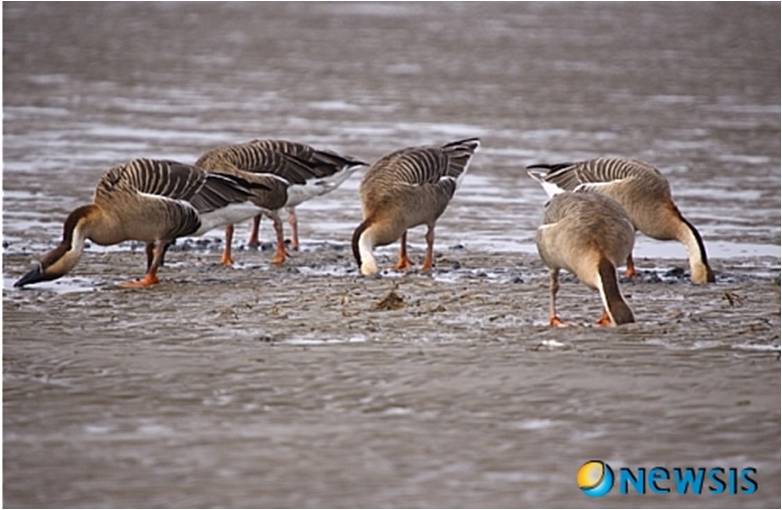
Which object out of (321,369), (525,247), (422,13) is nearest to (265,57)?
(422,13)

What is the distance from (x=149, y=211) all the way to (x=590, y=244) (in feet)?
11.3

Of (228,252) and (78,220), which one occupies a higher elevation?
(78,220)

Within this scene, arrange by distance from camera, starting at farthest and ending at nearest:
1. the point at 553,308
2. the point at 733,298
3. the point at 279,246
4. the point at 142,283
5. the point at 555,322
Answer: the point at 279,246 → the point at 142,283 → the point at 733,298 → the point at 553,308 → the point at 555,322

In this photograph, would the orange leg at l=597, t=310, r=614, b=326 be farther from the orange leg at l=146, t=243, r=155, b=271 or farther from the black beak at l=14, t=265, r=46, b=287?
the black beak at l=14, t=265, r=46, b=287

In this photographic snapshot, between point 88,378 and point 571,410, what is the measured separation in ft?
8.48

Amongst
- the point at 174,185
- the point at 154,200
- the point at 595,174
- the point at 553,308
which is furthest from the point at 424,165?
the point at 553,308

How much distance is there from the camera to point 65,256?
37.6 feet

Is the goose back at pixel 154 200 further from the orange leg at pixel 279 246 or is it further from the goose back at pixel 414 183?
the goose back at pixel 414 183

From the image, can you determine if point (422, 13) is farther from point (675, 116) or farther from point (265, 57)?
point (675, 116)

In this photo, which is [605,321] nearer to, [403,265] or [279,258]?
[403,265]

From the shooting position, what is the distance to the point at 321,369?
897 centimetres

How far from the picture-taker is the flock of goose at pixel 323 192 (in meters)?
11.2

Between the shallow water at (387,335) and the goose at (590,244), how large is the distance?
0.69ft

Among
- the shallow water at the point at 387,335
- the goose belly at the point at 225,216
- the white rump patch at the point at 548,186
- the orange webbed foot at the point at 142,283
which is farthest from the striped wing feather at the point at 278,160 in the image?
the orange webbed foot at the point at 142,283
